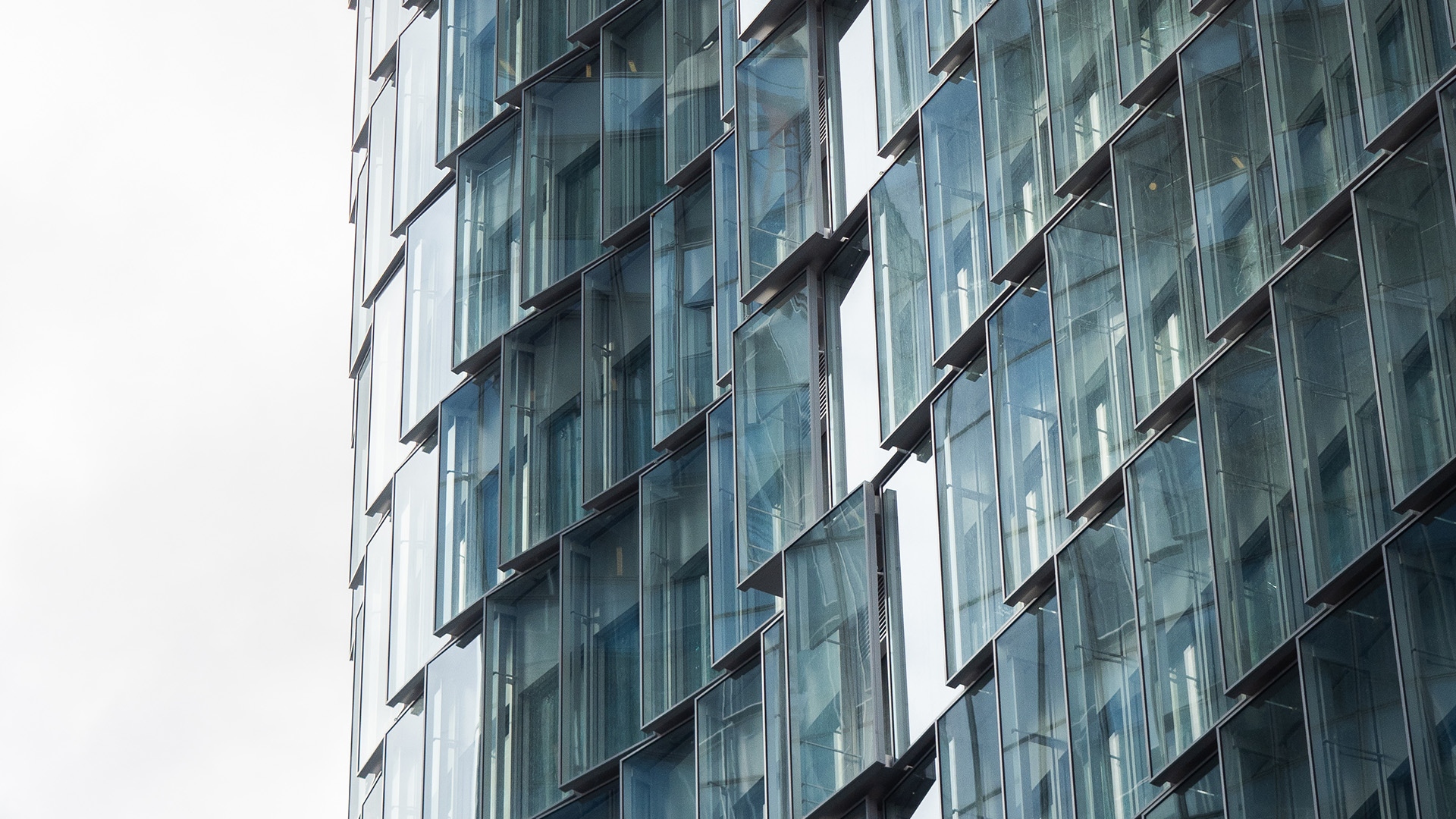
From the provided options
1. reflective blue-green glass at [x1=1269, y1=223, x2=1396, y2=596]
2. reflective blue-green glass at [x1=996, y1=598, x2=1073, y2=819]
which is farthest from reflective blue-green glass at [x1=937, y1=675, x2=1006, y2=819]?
reflective blue-green glass at [x1=1269, y1=223, x2=1396, y2=596]

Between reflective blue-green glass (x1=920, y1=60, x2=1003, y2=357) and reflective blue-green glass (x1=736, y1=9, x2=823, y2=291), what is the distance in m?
2.59

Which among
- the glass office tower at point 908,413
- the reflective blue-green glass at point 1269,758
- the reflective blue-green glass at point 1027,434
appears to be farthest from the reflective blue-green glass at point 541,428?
the reflective blue-green glass at point 1269,758

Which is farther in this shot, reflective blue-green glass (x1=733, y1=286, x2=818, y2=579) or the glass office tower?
reflective blue-green glass (x1=733, y1=286, x2=818, y2=579)

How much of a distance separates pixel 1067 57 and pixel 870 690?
572 cm

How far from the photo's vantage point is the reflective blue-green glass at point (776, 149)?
25125 mm

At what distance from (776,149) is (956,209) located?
13.8 ft

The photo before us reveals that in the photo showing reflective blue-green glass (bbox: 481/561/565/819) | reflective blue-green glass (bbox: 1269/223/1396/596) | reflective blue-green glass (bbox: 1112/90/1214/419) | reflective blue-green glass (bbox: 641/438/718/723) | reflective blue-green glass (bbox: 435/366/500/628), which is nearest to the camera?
reflective blue-green glass (bbox: 1269/223/1396/596)

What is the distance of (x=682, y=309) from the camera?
88.7 ft

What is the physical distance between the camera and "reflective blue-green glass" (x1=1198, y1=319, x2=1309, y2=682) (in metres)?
16.1

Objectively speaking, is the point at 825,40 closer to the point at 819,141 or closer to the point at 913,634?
the point at 819,141

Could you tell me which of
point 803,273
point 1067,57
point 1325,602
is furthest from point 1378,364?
point 803,273

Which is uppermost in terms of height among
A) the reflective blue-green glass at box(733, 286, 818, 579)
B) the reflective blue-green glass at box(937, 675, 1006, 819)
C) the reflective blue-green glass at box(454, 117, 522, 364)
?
the reflective blue-green glass at box(454, 117, 522, 364)

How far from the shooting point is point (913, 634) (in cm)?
2170

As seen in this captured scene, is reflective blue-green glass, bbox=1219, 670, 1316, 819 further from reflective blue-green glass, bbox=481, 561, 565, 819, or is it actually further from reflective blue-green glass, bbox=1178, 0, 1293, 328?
reflective blue-green glass, bbox=481, 561, 565, 819
